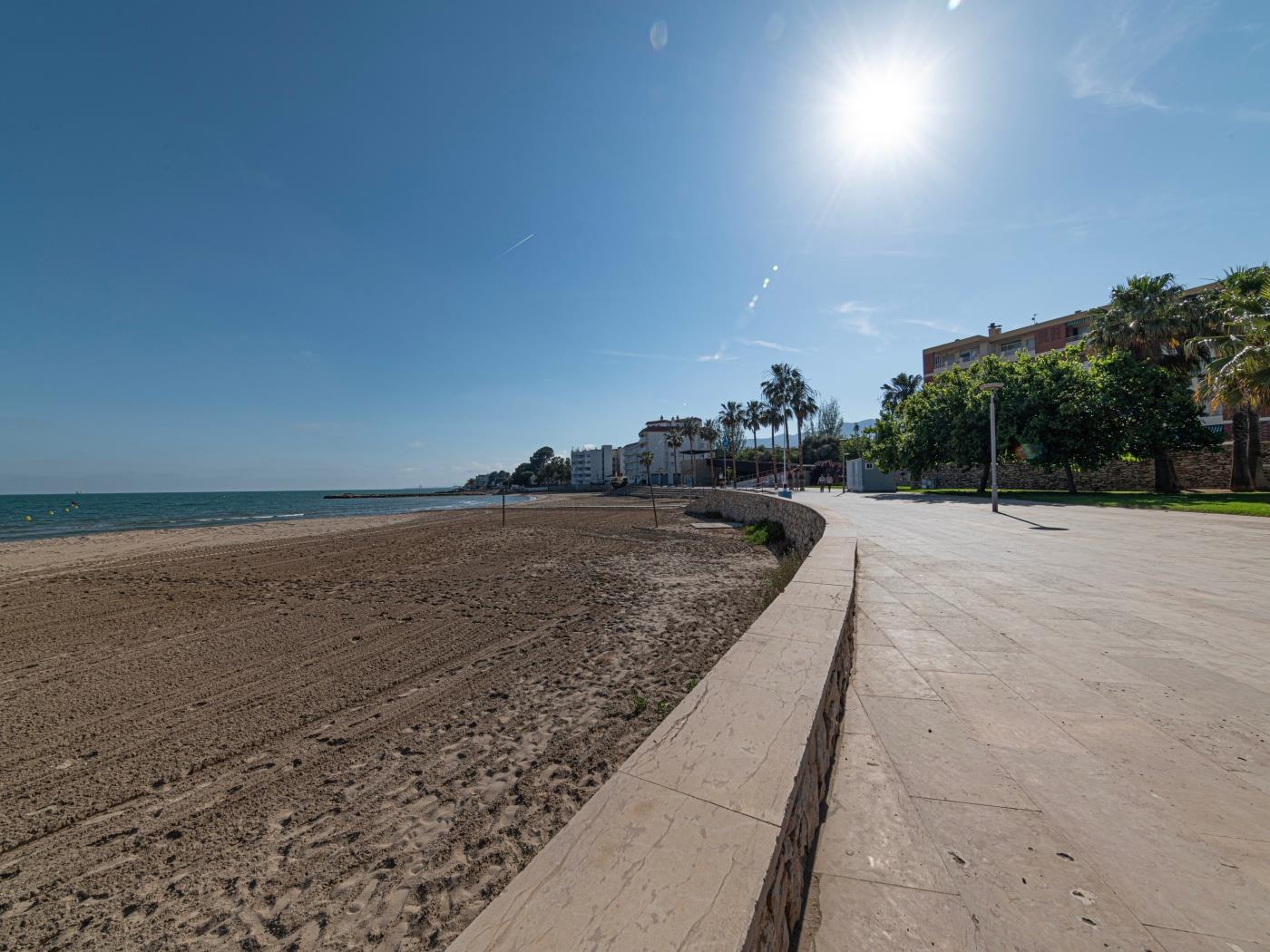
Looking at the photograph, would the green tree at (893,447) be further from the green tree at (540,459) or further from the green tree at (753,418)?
the green tree at (540,459)

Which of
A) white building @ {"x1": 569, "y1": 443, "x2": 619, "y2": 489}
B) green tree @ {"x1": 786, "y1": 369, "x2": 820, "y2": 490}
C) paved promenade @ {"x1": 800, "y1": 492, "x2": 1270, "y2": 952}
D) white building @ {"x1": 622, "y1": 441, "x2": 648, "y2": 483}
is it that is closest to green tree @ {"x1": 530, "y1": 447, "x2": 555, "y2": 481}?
white building @ {"x1": 569, "y1": 443, "x2": 619, "y2": 489}

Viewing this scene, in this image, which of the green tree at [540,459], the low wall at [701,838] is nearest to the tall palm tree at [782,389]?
the low wall at [701,838]

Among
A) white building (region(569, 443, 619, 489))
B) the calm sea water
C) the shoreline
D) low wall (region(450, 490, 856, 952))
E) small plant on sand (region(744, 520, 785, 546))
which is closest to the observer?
low wall (region(450, 490, 856, 952))

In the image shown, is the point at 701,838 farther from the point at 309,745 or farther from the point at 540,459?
the point at 540,459

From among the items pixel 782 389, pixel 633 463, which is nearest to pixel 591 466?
pixel 633 463

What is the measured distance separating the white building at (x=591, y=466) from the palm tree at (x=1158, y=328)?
98005 millimetres

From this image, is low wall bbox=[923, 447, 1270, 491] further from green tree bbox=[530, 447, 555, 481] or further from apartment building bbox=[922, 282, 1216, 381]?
green tree bbox=[530, 447, 555, 481]

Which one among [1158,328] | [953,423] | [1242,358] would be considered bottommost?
[953,423]

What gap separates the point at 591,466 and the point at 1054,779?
124633mm

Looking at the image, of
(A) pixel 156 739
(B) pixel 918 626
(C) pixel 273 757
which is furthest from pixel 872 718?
(A) pixel 156 739

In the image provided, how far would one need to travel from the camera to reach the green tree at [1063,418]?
74.3ft

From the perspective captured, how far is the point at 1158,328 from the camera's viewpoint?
23922 mm

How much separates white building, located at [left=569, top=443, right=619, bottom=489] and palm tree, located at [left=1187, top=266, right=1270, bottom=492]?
100975 mm

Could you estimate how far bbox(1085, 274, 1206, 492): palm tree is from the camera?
23.6 m
